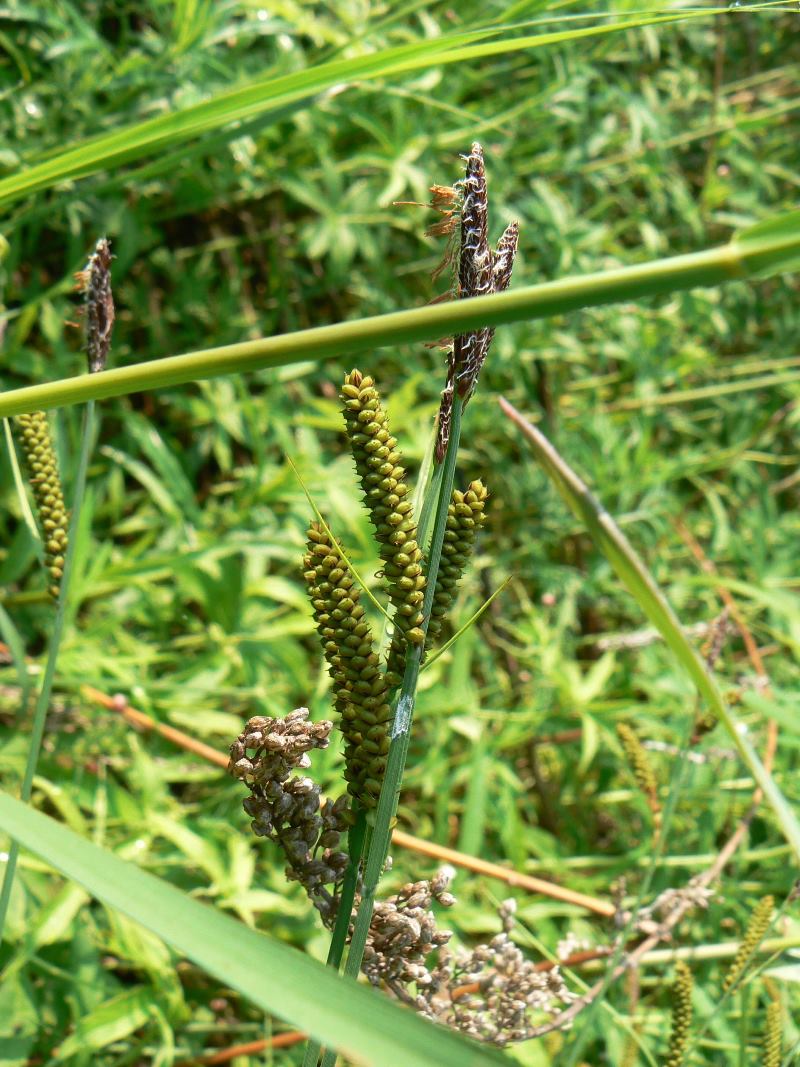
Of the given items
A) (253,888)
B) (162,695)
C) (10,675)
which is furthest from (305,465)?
(253,888)

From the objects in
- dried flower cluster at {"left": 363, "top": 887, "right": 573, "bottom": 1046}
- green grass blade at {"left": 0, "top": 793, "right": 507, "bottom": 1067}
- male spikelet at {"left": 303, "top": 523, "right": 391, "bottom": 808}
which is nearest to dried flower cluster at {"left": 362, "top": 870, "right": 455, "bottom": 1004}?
dried flower cluster at {"left": 363, "top": 887, "right": 573, "bottom": 1046}

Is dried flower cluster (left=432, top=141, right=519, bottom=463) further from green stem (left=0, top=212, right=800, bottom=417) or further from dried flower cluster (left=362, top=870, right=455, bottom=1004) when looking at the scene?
dried flower cluster (left=362, top=870, right=455, bottom=1004)

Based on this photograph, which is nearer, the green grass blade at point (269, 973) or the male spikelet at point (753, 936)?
the green grass blade at point (269, 973)

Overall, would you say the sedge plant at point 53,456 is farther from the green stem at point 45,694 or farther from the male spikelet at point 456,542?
the male spikelet at point 456,542

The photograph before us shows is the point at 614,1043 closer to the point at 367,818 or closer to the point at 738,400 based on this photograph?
the point at 367,818

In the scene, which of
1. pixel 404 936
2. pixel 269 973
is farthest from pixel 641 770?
pixel 269 973

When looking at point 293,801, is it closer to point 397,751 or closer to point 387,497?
point 397,751

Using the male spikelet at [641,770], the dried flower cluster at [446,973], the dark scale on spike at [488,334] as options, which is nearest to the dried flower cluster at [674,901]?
the male spikelet at [641,770]
